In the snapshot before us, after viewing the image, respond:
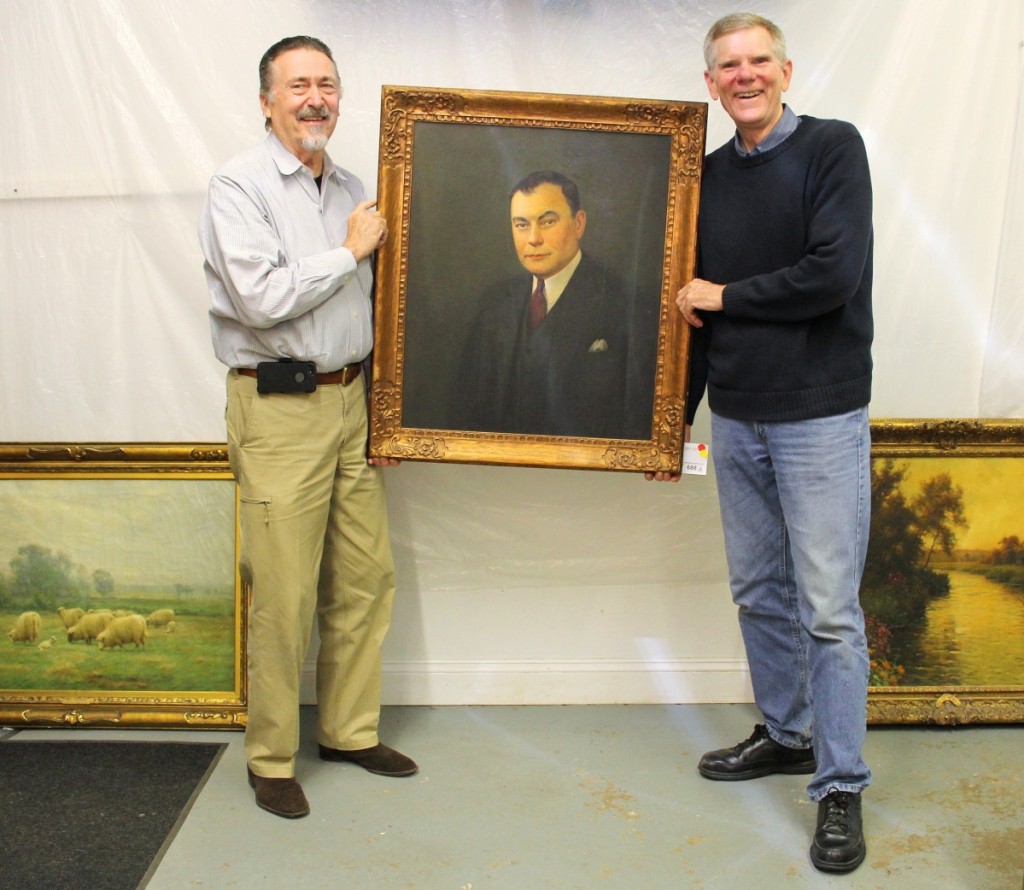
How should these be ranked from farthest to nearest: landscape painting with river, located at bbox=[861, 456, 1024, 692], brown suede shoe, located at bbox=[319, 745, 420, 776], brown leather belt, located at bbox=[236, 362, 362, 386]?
landscape painting with river, located at bbox=[861, 456, 1024, 692] → brown suede shoe, located at bbox=[319, 745, 420, 776] → brown leather belt, located at bbox=[236, 362, 362, 386]

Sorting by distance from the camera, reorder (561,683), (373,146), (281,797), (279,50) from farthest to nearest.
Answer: (561,683) < (373,146) < (281,797) < (279,50)

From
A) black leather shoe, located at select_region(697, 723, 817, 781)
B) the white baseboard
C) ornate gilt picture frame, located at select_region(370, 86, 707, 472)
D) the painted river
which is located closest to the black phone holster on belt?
ornate gilt picture frame, located at select_region(370, 86, 707, 472)

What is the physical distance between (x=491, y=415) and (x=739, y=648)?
122 cm

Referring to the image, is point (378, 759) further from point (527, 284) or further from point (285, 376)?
point (527, 284)

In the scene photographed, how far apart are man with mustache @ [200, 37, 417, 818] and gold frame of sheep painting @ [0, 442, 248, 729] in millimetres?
450

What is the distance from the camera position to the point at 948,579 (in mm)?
3213

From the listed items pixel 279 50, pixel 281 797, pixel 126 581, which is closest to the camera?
pixel 279 50

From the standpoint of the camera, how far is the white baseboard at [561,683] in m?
3.32

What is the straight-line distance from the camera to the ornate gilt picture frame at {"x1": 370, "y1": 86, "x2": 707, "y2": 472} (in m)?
2.63

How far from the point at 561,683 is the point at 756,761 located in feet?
2.26

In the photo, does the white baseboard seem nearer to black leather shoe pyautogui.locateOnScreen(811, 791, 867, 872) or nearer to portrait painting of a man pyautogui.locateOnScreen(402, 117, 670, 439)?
black leather shoe pyautogui.locateOnScreen(811, 791, 867, 872)

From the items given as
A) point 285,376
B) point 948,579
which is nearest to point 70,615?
point 285,376

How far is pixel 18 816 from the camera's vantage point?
2.61 m

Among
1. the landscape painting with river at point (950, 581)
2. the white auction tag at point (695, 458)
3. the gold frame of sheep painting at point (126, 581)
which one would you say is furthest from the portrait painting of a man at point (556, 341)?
the landscape painting with river at point (950, 581)
